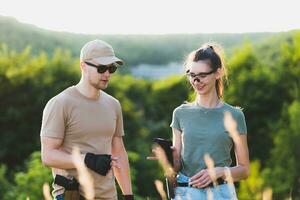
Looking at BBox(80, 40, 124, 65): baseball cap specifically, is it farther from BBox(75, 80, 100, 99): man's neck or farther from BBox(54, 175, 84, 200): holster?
BBox(54, 175, 84, 200): holster

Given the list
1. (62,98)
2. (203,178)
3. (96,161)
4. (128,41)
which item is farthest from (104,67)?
(128,41)

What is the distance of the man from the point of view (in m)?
5.12

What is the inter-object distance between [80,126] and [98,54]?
0.48 m

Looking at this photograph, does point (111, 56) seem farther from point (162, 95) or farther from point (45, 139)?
point (162, 95)

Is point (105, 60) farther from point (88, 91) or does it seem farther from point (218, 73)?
point (218, 73)

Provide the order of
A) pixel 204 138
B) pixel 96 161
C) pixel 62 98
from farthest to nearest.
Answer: pixel 204 138
pixel 62 98
pixel 96 161

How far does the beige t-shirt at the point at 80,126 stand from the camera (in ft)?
16.9

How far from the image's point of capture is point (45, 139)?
16.9 feet

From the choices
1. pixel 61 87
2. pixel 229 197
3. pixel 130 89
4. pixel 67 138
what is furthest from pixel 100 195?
pixel 130 89

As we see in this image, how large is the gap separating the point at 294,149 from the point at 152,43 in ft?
267

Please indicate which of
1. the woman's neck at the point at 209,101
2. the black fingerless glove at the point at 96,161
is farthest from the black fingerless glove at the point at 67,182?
the woman's neck at the point at 209,101

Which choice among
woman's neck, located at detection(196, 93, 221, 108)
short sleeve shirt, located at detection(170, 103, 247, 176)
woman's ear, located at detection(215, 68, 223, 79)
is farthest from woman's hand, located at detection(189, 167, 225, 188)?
woman's ear, located at detection(215, 68, 223, 79)

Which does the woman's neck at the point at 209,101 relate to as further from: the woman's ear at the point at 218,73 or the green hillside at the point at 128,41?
the green hillside at the point at 128,41

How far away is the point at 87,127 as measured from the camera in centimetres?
522
